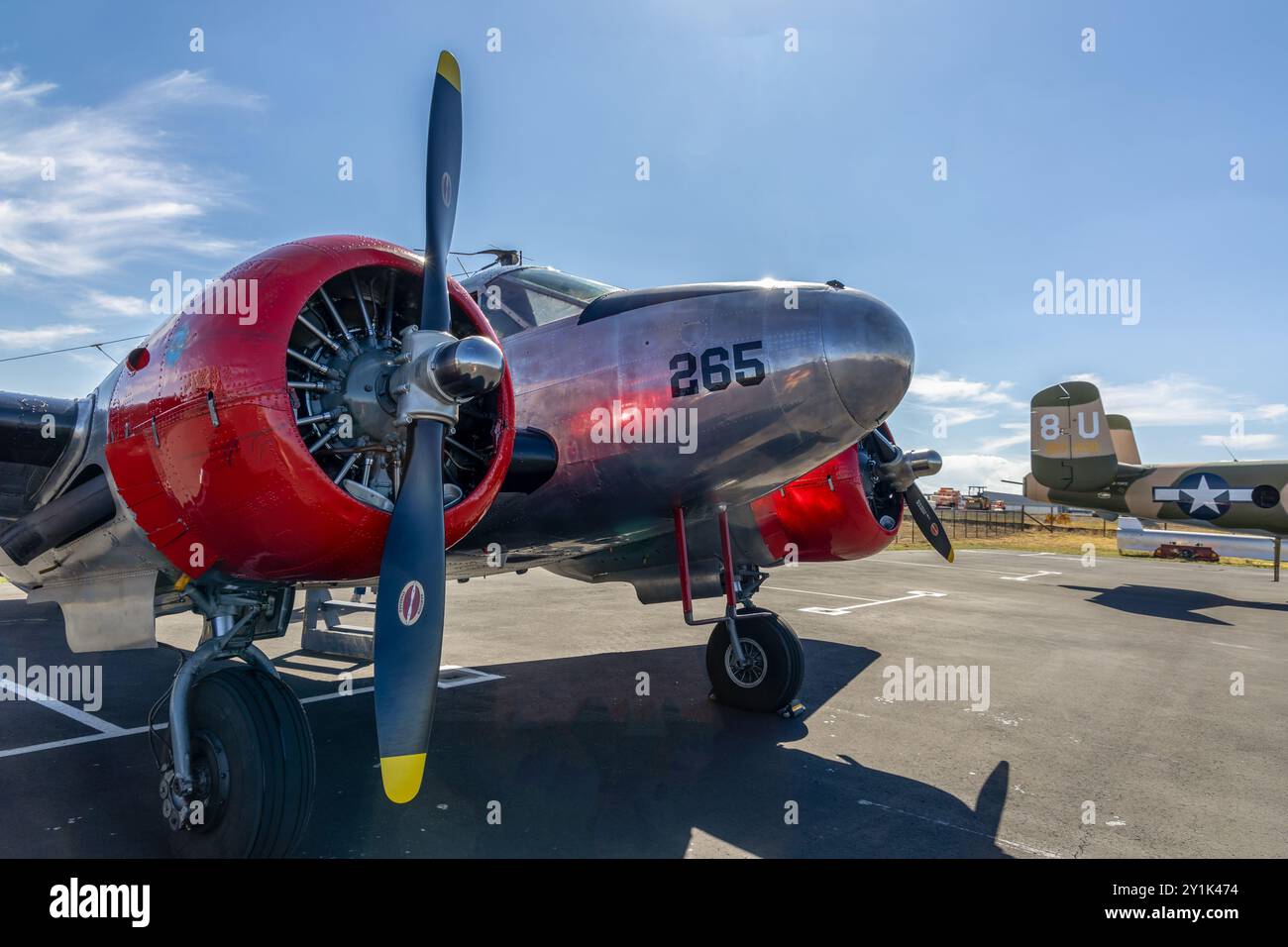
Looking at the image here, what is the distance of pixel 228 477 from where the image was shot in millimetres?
3971

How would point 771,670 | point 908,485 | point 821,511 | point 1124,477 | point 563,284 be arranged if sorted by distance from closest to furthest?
point 563,284 → point 771,670 → point 821,511 → point 908,485 → point 1124,477

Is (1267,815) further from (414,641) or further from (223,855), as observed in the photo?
(223,855)

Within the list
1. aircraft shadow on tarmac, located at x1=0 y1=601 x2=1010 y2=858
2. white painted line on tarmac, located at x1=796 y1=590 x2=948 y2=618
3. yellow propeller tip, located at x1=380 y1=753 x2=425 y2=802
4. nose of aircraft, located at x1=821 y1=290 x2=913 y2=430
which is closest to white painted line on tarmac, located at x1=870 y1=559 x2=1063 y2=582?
white painted line on tarmac, located at x1=796 y1=590 x2=948 y2=618

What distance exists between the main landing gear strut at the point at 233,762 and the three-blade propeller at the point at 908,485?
703 centimetres

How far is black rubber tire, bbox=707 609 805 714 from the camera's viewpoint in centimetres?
745

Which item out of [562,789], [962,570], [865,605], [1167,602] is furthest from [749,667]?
[962,570]

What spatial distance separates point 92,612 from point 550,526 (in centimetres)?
329

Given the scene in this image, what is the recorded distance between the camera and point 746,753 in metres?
6.26

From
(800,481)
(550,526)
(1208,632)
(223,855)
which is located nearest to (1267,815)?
(800,481)

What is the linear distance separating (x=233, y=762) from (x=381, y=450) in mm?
1911

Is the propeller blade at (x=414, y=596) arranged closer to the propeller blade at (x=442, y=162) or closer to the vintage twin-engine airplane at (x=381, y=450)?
the vintage twin-engine airplane at (x=381, y=450)

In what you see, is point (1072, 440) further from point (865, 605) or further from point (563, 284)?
point (563, 284)

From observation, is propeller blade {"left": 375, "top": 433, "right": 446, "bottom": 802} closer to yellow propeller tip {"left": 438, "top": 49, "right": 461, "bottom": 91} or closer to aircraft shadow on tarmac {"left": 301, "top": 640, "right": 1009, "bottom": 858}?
aircraft shadow on tarmac {"left": 301, "top": 640, "right": 1009, "bottom": 858}

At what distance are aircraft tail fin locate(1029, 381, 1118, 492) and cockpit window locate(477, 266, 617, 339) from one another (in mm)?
22842
